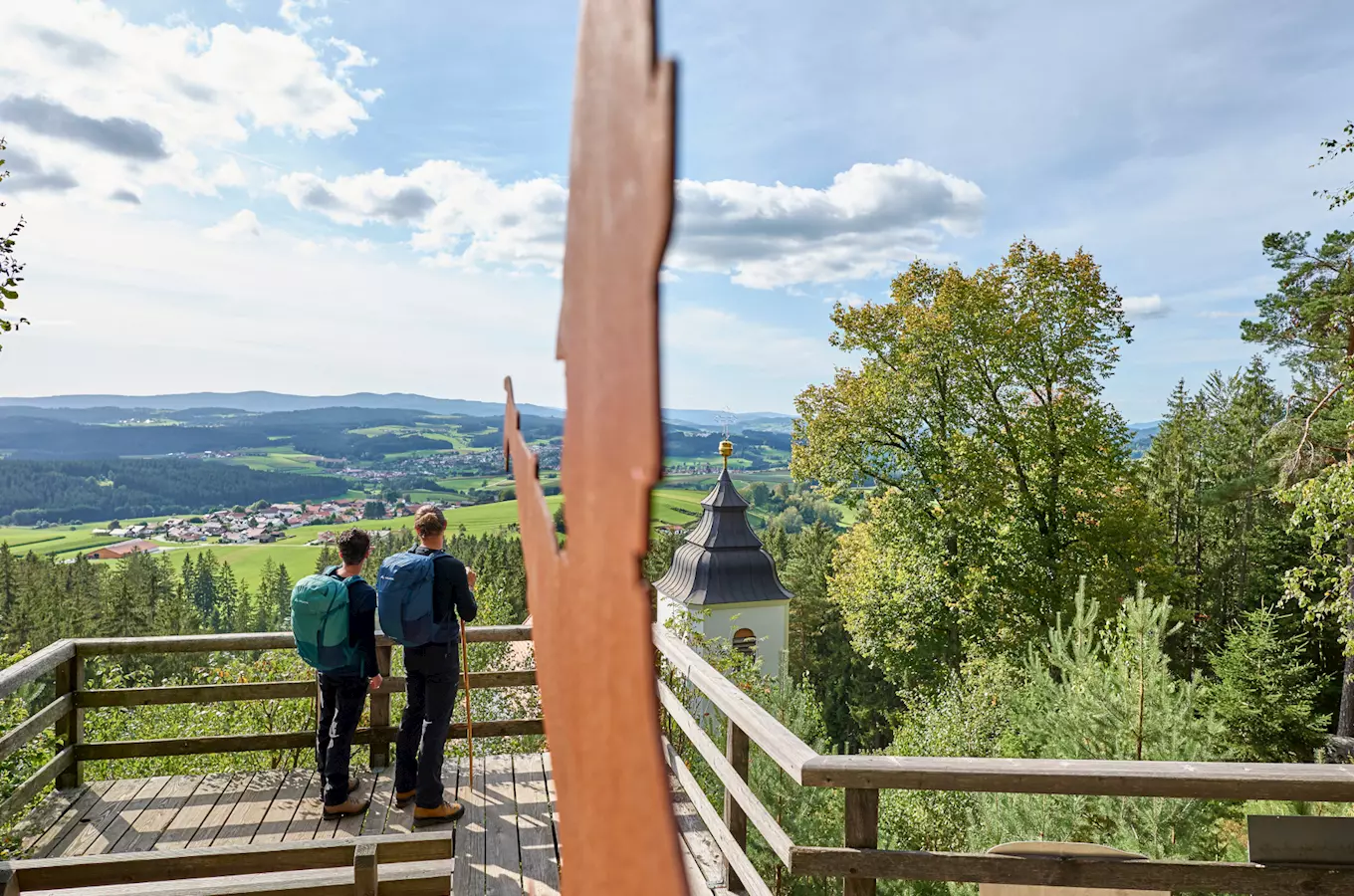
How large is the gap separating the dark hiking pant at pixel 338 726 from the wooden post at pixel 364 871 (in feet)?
6.26

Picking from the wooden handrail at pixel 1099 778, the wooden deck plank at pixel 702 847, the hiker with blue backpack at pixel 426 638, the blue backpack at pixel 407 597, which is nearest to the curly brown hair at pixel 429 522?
the hiker with blue backpack at pixel 426 638

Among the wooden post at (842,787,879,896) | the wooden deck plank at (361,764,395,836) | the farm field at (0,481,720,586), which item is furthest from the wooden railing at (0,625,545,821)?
the farm field at (0,481,720,586)

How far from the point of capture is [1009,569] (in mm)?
15711

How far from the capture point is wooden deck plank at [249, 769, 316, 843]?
4.09 meters

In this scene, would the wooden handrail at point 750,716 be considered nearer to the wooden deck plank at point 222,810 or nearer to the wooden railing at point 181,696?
the wooden railing at point 181,696

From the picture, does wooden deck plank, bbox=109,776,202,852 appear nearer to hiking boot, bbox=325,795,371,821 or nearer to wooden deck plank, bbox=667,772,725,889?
hiking boot, bbox=325,795,371,821

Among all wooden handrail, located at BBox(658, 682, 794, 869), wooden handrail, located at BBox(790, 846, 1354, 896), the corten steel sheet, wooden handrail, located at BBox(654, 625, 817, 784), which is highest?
the corten steel sheet

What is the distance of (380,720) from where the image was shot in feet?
15.9

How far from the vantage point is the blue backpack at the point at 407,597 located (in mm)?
3547

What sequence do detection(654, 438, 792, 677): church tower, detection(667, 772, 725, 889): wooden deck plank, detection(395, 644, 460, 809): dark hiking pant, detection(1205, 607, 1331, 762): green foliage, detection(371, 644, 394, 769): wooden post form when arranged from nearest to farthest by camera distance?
1. detection(667, 772, 725, 889): wooden deck plank
2. detection(395, 644, 460, 809): dark hiking pant
3. detection(371, 644, 394, 769): wooden post
4. detection(1205, 607, 1331, 762): green foliage
5. detection(654, 438, 792, 677): church tower

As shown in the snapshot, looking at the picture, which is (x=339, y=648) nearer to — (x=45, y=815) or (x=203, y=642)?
(x=203, y=642)

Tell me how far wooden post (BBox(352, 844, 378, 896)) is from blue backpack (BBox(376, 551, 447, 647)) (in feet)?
4.27

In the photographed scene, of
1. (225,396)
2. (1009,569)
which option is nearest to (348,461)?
(1009,569)

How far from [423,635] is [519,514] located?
3037mm
